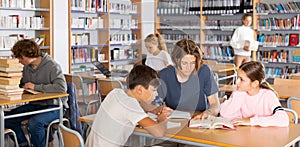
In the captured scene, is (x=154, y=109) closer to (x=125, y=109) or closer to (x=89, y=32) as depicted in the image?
(x=125, y=109)

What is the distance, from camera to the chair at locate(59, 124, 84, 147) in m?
2.00

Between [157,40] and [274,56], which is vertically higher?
[157,40]

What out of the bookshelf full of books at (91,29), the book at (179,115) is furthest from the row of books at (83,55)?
the book at (179,115)

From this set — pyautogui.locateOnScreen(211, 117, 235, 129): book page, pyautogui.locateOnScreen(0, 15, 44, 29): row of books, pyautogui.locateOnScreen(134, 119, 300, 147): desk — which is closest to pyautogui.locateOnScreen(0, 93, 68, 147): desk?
pyautogui.locateOnScreen(134, 119, 300, 147): desk

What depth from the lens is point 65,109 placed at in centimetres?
380

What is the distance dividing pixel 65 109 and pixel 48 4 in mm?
2612

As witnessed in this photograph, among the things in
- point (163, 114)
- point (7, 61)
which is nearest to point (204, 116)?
point (163, 114)

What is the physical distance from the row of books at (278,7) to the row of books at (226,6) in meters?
0.18

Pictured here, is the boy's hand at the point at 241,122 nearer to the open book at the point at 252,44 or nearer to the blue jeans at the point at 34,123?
the blue jeans at the point at 34,123

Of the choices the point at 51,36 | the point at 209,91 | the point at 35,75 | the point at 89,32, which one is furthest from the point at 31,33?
the point at 209,91

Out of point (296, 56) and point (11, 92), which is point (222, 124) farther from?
point (296, 56)

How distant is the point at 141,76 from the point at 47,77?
1.97 m

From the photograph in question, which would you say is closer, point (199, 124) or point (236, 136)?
point (236, 136)

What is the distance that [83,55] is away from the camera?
22.0 ft
